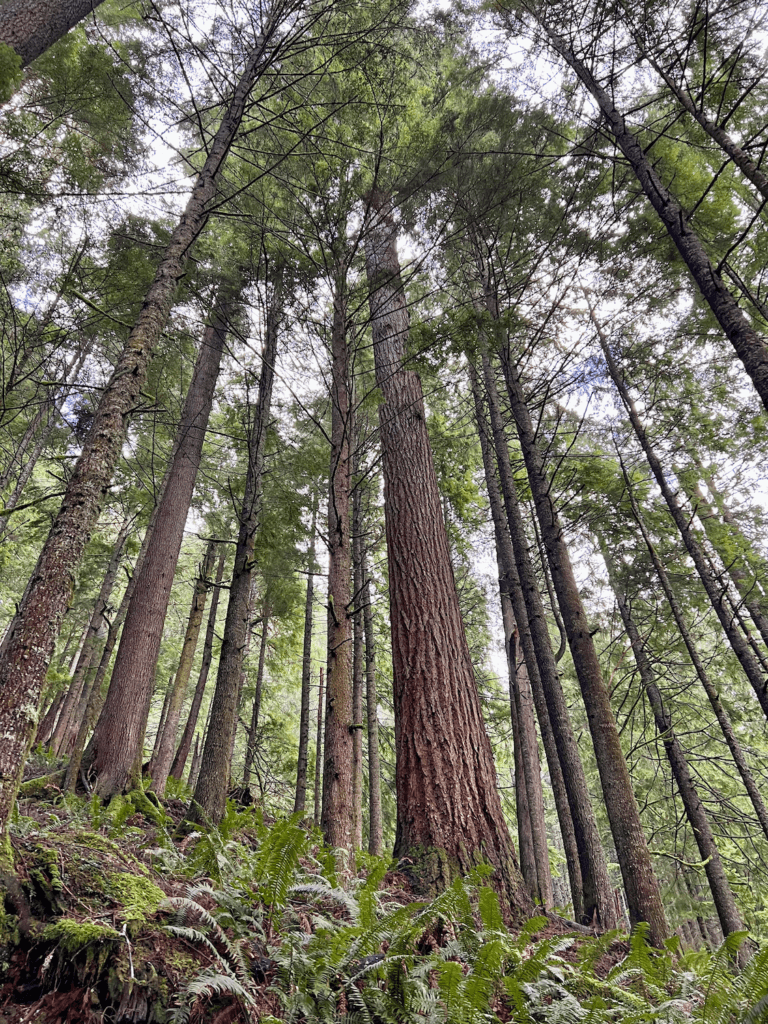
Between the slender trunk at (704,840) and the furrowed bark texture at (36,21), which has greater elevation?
the furrowed bark texture at (36,21)

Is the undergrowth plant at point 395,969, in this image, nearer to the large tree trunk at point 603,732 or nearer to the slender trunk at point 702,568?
the large tree trunk at point 603,732

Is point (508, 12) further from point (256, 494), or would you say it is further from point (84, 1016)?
point (84, 1016)

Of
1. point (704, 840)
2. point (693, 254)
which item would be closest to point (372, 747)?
point (704, 840)

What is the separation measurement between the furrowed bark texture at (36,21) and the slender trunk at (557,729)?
7.16m

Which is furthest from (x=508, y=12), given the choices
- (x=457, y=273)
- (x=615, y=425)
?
(x=615, y=425)

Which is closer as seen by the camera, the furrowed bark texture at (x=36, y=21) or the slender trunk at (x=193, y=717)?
the furrowed bark texture at (x=36, y=21)

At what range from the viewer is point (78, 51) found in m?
6.74

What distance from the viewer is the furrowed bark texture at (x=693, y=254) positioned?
3.85 meters

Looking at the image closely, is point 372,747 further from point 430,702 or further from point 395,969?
point 395,969

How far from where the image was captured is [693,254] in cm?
441

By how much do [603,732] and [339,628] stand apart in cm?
300

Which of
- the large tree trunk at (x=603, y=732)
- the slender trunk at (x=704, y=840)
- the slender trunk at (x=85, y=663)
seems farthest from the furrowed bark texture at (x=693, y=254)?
the slender trunk at (x=85, y=663)

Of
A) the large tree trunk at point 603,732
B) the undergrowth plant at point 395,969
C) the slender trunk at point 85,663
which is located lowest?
the undergrowth plant at point 395,969

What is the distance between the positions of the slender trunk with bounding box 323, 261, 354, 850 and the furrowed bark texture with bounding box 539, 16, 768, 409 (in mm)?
3230
